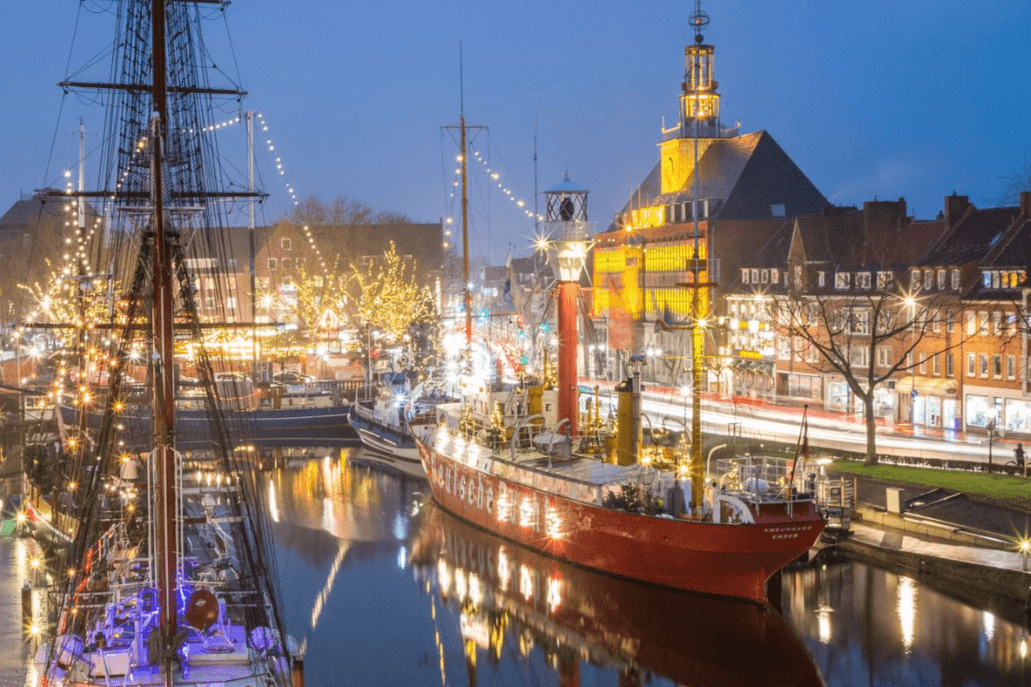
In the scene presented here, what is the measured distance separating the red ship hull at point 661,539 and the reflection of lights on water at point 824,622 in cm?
135

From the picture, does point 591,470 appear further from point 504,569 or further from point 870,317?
point 870,317

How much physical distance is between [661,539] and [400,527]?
476 inches

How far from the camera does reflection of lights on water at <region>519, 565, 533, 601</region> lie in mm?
30328

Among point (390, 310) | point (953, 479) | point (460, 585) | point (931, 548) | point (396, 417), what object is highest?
point (390, 310)

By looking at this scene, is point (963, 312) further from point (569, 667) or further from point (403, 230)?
point (403, 230)

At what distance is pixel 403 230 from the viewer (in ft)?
343

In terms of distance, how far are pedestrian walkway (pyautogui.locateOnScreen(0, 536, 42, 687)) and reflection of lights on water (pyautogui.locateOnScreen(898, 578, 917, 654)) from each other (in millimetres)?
17573

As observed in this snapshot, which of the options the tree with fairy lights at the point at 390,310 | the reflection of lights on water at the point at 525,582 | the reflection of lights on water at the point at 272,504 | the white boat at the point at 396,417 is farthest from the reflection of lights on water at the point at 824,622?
the tree with fairy lights at the point at 390,310

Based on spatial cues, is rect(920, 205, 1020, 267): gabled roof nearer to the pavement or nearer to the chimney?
the chimney

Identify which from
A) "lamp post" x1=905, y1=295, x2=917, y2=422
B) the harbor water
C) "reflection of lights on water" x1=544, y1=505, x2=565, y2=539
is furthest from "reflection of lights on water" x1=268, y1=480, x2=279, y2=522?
"lamp post" x1=905, y1=295, x2=917, y2=422

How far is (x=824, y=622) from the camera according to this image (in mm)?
26953

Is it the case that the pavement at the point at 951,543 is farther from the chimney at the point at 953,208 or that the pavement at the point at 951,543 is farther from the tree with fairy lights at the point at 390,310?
the tree with fairy lights at the point at 390,310

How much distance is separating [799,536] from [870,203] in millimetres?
35568

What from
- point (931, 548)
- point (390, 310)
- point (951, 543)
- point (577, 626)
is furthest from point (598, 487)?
point (390, 310)
